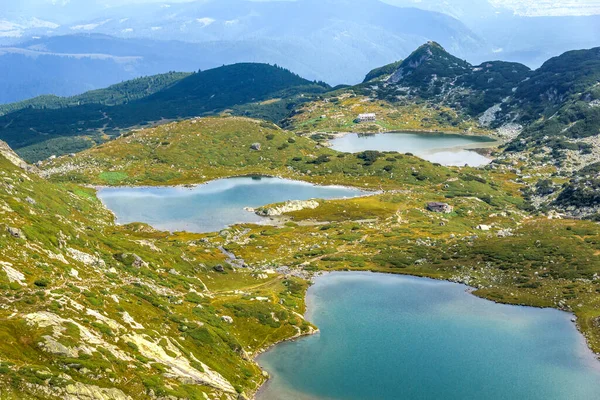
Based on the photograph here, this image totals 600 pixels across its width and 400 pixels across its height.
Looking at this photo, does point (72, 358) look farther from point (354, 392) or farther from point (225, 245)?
point (225, 245)

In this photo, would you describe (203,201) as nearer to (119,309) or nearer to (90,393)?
(119,309)

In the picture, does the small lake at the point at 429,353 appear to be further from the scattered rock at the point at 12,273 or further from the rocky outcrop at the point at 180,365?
the scattered rock at the point at 12,273

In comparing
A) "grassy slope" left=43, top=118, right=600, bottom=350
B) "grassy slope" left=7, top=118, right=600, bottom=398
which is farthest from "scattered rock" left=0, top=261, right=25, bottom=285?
"grassy slope" left=43, top=118, right=600, bottom=350

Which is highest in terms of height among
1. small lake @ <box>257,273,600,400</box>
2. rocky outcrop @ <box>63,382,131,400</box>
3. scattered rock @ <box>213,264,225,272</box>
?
rocky outcrop @ <box>63,382,131,400</box>

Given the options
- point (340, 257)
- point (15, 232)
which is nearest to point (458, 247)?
point (340, 257)

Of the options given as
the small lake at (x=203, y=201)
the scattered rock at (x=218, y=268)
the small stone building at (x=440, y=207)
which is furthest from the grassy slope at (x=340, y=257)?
the small lake at (x=203, y=201)

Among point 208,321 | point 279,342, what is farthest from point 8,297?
point 279,342

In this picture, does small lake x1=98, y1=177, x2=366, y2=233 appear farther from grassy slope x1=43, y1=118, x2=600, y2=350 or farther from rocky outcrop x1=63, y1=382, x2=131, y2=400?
rocky outcrop x1=63, y1=382, x2=131, y2=400
